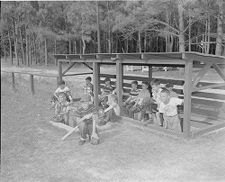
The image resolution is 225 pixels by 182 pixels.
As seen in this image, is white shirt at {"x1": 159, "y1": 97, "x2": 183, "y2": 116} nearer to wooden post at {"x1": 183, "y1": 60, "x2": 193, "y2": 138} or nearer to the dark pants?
wooden post at {"x1": 183, "y1": 60, "x2": 193, "y2": 138}

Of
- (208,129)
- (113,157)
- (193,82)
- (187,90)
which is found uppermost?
(193,82)

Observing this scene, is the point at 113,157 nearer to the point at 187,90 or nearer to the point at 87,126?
the point at 87,126

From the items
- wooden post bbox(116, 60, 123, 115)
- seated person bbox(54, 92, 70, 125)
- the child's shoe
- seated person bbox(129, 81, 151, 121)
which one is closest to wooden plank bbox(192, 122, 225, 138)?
seated person bbox(129, 81, 151, 121)

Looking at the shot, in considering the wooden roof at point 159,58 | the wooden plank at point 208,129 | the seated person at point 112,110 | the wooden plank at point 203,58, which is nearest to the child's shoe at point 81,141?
the seated person at point 112,110

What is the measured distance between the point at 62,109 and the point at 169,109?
3217 mm

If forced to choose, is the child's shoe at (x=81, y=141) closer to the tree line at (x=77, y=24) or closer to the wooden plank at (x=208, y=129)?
the wooden plank at (x=208, y=129)

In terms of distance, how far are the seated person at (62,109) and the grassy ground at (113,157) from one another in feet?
1.67

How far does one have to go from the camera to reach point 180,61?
6.28m

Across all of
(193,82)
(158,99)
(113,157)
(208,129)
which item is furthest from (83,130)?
(208,129)

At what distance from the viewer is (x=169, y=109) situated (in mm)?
6551

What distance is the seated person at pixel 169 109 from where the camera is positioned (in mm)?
6512

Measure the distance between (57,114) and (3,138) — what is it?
1.88 meters

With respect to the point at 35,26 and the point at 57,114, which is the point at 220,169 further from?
the point at 35,26

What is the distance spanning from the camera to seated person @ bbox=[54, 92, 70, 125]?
796 cm
